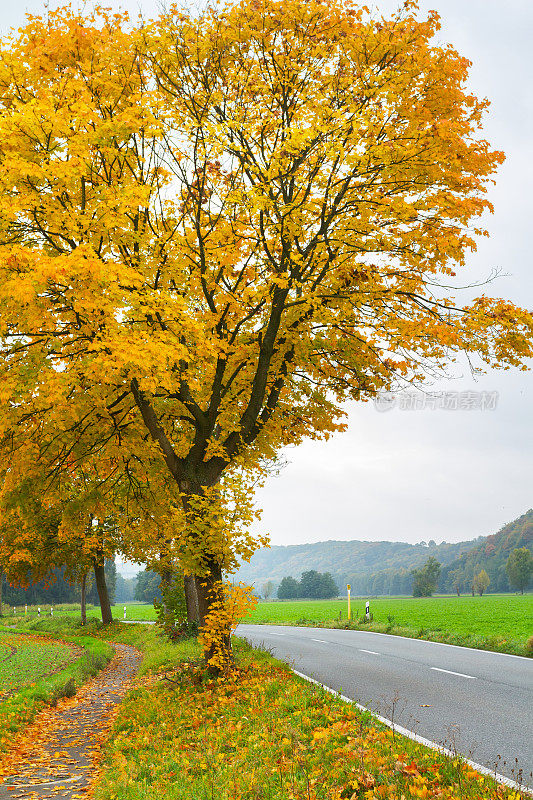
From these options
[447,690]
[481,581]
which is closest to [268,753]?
[447,690]

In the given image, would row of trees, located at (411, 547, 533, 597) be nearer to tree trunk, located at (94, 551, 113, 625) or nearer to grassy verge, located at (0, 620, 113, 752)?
tree trunk, located at (94, 551, 113, 625)

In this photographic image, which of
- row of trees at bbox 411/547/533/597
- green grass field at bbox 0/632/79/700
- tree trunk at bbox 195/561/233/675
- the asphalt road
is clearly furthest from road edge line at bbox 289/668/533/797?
row of trees at bbox 411/547/533/597

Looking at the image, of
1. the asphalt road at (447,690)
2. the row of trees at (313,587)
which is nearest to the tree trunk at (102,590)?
the asphalt road at (447,690)

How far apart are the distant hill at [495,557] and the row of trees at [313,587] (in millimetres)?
25605

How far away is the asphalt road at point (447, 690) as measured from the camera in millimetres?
5887

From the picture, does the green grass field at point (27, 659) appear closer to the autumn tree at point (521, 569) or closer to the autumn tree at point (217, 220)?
the autumn tree at point (217, 220)

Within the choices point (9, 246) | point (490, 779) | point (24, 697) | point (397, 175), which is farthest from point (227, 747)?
point (397, 175)

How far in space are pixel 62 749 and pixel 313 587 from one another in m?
123

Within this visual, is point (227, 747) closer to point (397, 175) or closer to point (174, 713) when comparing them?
point (174, 713)

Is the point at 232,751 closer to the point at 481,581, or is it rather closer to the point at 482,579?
the point at 481,581

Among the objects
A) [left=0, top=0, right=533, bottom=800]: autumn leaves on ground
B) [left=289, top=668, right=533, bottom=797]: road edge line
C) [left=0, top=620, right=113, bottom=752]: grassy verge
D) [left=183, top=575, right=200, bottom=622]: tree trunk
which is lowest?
[left=0, top=620, right=113, bottom=752]: grassy verge

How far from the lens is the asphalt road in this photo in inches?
232

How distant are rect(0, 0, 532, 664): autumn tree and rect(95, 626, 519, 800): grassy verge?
2.08m

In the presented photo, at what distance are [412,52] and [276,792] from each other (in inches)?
396
